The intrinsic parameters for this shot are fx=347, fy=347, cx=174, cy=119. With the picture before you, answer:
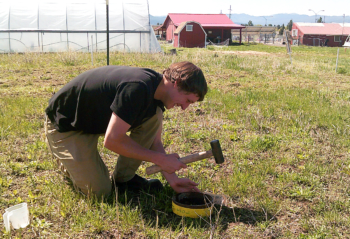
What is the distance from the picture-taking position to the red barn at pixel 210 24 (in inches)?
1661

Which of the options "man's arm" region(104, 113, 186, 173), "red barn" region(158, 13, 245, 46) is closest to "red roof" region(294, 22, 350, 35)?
"red barn" region(158, 13, 245, 46)

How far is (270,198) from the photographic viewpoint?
132 inches

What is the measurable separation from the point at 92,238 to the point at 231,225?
45.3 inches

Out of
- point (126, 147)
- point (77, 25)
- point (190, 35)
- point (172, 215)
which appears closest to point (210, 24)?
point (190, 35)

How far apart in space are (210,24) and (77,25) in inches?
1019

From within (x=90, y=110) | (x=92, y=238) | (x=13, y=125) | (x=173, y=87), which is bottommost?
(x=92, y=238)

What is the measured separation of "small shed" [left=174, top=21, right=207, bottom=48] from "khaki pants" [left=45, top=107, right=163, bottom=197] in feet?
112

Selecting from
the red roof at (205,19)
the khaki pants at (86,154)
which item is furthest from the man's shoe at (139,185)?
the red roof at (205,19)

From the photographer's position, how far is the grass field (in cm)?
286

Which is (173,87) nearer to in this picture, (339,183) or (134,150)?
(134,150)

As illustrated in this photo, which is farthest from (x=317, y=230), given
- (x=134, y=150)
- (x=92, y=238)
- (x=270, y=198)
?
(x=92, y=238)

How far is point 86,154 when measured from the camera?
10.7 feet

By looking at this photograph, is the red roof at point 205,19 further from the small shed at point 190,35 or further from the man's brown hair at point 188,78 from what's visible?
the man's brown hair at point 188,78

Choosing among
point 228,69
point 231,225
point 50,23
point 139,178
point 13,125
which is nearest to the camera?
point 231,225
